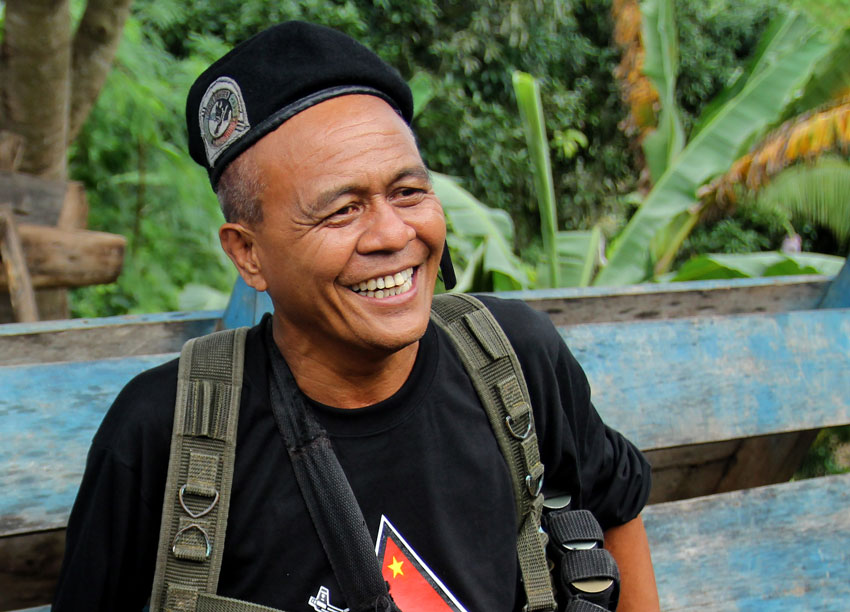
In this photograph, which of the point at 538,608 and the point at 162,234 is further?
the point at 162,234

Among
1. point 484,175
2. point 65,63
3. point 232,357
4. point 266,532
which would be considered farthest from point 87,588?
point 484,175

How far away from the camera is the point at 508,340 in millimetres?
1562

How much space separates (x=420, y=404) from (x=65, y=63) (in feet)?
8.73

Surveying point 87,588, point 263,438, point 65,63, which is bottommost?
point 87,588

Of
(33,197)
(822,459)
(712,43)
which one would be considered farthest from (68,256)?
(712,43)

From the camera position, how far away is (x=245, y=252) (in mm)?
1458

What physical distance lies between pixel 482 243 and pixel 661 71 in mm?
1967

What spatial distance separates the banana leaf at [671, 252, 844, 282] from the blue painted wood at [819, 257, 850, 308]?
1.61 metres

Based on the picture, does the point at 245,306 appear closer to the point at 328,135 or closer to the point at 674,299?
the point at 328,135

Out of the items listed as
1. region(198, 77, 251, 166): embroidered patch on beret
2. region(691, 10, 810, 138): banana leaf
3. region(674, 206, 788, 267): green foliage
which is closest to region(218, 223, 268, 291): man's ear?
region(198, 77, 251, 166): embroidered patch on beret

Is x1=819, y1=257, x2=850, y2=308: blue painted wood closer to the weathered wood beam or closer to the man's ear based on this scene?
the man's ear

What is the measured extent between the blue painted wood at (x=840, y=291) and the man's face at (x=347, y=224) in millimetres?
1662

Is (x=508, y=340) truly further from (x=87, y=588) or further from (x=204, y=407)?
(x=87, y=588)

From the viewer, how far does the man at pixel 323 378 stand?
1.34 meters
